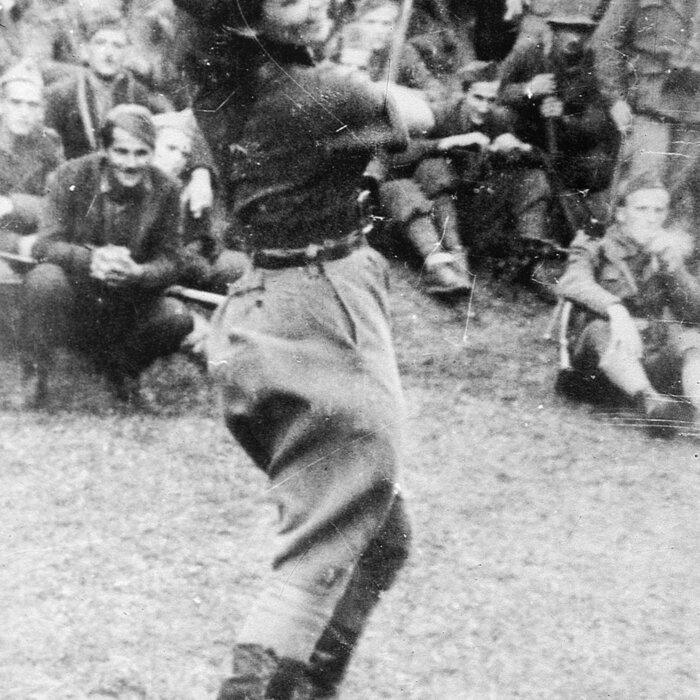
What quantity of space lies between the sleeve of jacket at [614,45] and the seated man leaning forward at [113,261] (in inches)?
48.0

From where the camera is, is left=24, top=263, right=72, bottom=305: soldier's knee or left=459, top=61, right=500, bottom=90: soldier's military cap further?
left=24, top=263, right=72, bottom=305: soldier's knee

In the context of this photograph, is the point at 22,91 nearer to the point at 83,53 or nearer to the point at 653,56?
the point at 83,53

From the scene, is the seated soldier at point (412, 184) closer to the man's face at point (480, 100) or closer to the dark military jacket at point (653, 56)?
the man's face at point (480, 100)

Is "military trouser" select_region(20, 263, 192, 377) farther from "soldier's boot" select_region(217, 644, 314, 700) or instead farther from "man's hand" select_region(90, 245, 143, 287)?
"soldier's boot" select_region(217, 644, 314, 700)

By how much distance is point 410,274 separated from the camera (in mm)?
2543

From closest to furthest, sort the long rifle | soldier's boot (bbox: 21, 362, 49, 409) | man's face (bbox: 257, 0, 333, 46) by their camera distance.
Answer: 1. man's face (bbox: 257, 0, 333, 46)
2. the long rifle
3. soldier's boot (bbox: 21, 362, 49, 409)

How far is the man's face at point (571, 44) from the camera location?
2443 millimetres

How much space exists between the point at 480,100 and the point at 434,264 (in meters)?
0.46

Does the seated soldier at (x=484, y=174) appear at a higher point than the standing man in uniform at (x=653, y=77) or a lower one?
lower

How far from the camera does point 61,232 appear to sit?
265 centimetres

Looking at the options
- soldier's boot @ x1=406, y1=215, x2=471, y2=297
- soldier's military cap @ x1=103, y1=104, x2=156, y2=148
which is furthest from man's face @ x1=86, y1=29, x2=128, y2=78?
soldier's boot @ x1=406, y1=215, x2=471, y2=297

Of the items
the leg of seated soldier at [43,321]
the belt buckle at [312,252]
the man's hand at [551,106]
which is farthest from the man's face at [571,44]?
the leg of seated soldier at [43,321]

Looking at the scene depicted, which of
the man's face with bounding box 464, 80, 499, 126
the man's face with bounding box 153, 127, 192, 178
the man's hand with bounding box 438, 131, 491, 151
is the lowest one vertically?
the man's face with bounding box 153, 127, 192, 178

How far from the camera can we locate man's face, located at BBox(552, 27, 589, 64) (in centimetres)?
244
